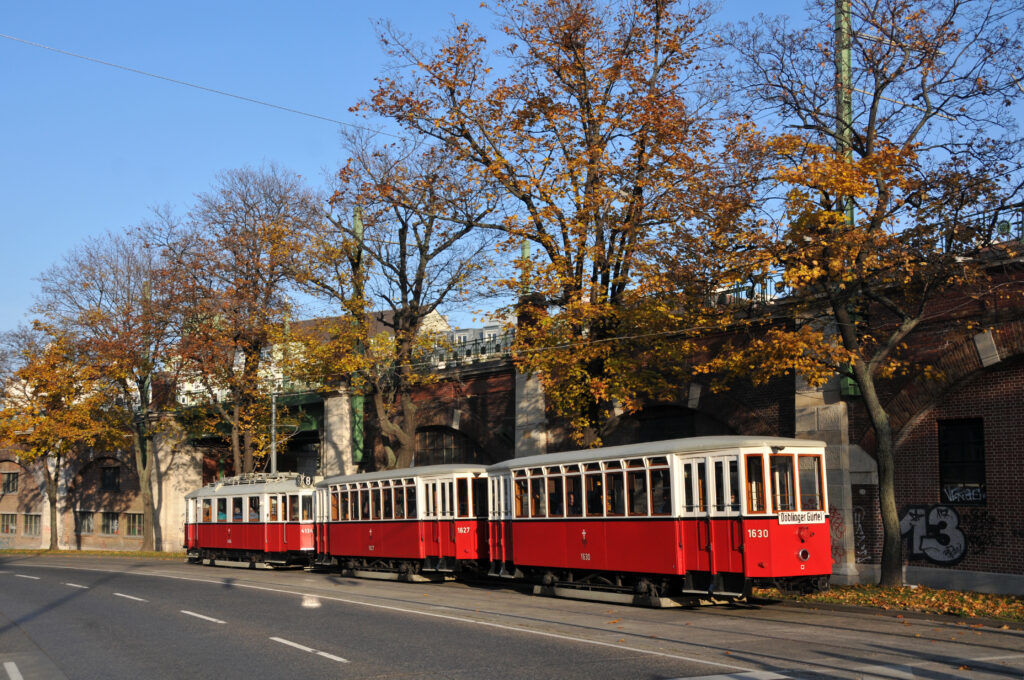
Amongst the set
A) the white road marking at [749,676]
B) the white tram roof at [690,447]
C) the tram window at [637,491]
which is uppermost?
the white tram roof at [690,447]

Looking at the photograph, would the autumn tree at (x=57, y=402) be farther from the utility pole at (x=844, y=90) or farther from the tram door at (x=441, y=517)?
the utility pole at (x=844, y=90)

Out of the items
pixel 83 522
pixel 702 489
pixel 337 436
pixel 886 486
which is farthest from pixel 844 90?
pixel 83 522

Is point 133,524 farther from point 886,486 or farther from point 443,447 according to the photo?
point 886,486

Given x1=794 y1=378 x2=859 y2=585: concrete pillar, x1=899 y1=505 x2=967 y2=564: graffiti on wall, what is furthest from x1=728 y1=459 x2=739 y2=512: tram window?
x1=794 y1=378 x2=859 y2=585: concrete pillar

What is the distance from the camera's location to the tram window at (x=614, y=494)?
18672 millimetres

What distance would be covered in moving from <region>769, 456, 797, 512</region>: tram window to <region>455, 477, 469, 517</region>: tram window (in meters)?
9.32

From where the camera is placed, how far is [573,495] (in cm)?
1998

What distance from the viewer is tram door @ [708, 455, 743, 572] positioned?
53.8ft

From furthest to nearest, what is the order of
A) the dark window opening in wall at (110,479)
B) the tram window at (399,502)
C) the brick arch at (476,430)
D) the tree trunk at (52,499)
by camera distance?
the dark window opening in wall at (110,479), the tree trunk at (52,499), the brick arch at (476,430), the tram window at (399,502)

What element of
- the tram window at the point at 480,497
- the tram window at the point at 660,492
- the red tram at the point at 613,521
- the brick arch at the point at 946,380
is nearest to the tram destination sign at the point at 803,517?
the red tram at the point at 613,521

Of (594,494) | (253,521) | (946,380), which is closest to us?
(594,494)

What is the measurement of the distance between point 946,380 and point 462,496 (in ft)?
36.1

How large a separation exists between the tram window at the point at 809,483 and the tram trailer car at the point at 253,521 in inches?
716

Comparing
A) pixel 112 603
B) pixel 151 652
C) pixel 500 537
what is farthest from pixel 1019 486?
pixel 112 603
